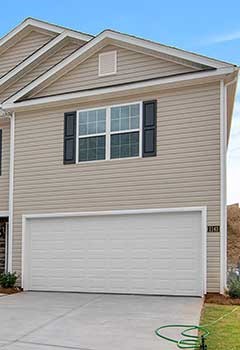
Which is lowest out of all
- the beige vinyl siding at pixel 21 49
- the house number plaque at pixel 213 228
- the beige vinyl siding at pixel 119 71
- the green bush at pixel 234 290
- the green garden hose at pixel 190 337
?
the green garden hose at pixel 190 337

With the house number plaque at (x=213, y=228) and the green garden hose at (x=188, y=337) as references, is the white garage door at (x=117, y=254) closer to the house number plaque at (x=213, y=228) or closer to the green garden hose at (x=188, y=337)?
the house number plaque at (x=213, y=228)

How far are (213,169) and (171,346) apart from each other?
19.3 feet

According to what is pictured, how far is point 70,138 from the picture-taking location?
44.1ft

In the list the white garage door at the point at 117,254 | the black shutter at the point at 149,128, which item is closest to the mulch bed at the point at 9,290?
the white garage door at the point at 117,254

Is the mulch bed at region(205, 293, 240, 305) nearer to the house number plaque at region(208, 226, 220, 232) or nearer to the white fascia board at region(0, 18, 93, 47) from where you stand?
the house number plaque at region(208, 226, 220, 232)

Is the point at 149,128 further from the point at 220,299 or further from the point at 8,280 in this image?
the point at 8,280

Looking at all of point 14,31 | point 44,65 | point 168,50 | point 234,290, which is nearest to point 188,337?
point 234,290

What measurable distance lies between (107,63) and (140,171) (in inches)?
140

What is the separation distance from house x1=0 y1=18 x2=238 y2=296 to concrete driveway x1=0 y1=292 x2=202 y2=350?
3.45ft

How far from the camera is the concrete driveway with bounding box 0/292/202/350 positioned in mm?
6777

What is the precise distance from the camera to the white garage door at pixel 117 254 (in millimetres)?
11609

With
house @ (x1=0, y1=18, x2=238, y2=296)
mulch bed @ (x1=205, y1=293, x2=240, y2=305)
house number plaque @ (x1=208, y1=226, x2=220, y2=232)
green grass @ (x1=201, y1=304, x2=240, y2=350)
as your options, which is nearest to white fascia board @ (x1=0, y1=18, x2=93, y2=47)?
house @ (x1=0, y1=18, x2=238, y2=296)

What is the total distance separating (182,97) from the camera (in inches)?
479

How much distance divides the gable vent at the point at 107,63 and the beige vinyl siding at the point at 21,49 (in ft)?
12.6
